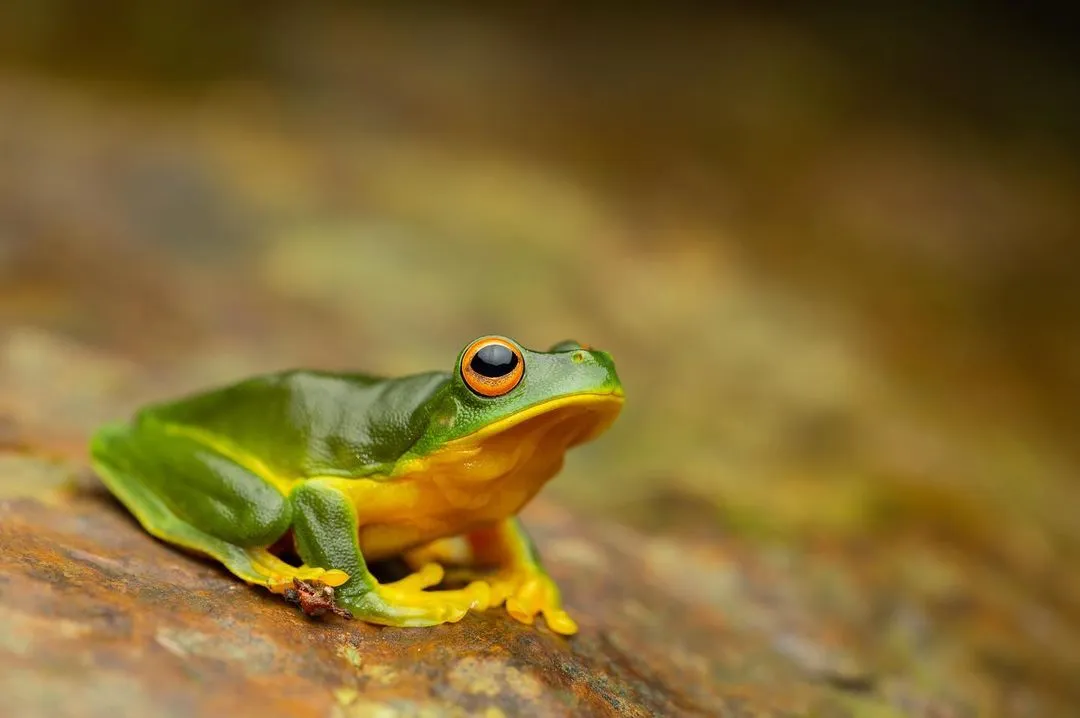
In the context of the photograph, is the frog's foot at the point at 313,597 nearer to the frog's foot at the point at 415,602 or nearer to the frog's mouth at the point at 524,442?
the frog's foot at the point at 415,602

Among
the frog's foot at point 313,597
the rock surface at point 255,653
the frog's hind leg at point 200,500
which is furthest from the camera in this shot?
the frog's hind leg at point 200,500

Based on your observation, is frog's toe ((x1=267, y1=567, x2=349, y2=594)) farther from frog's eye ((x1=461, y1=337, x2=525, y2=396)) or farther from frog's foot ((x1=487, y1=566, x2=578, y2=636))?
frog's eye ((x1=461, y1=337, x2=525, y2=396))

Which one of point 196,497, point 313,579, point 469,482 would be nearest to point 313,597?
point 313,579

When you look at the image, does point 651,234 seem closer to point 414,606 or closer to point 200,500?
point 200,500

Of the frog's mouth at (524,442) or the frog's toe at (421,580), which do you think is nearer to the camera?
the frog's mouth at (524,442)

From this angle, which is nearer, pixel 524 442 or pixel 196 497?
pixel 524 442

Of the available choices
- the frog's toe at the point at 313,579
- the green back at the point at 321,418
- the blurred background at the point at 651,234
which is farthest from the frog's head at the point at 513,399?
the blurred background at the point at 651,234
